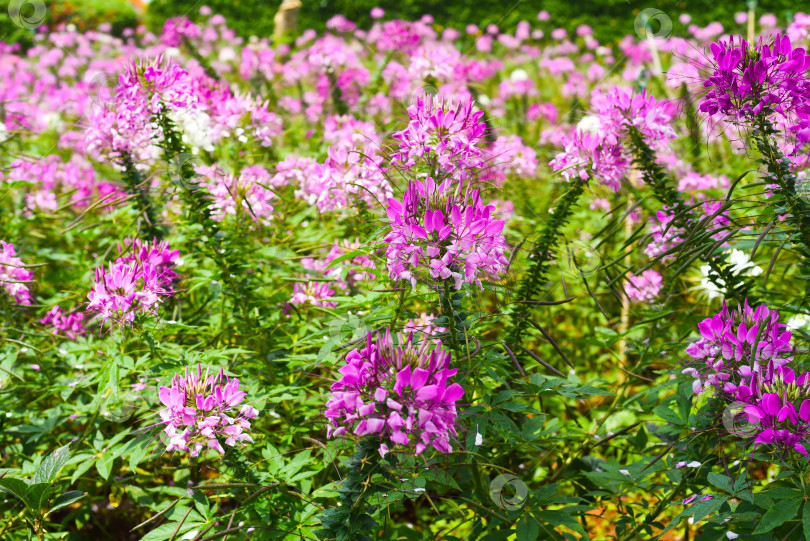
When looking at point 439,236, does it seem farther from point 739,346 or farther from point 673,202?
point 673,202

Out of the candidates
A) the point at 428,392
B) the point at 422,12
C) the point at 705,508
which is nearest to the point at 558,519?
the point at 705,508

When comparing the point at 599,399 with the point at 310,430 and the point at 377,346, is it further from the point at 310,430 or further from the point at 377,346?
the point at 377,346

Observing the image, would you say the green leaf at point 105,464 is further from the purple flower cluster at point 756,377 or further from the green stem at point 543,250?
the purple flower cluster at point 756,377

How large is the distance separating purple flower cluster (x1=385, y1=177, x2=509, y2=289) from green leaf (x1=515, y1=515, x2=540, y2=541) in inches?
25.1

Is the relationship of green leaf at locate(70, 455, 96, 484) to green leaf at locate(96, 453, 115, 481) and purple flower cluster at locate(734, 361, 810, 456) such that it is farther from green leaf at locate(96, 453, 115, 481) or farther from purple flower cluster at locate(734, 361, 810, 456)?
purple flower cluster at locate(734, 361, 810, 456)

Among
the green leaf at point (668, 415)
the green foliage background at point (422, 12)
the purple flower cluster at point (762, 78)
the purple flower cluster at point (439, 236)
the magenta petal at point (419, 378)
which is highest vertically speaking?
the purple flower cluster at point (762, 78)

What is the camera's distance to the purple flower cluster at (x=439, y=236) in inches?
48.5

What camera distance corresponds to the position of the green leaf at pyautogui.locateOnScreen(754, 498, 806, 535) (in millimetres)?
1202

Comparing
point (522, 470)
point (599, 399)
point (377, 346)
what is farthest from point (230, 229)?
point (599, 399)

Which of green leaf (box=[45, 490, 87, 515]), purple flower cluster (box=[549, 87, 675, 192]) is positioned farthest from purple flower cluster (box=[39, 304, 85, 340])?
purple flower cluster (box=[549, 87, 675, 192])

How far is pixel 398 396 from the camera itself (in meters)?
1.11

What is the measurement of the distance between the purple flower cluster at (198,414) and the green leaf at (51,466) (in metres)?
0.40

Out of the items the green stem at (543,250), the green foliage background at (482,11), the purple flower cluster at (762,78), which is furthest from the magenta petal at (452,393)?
the green foliage background at (482,11)

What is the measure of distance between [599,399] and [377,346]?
221 centimetres
